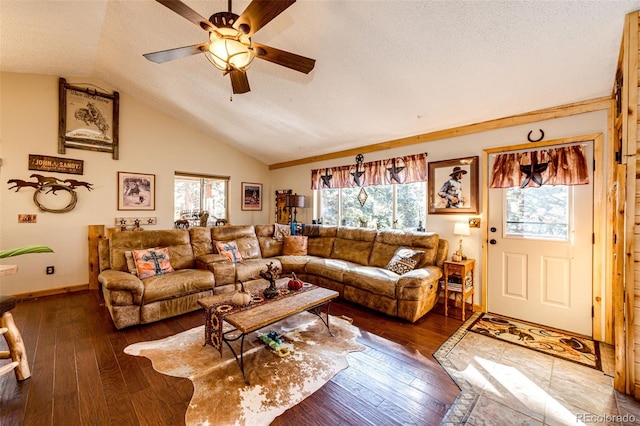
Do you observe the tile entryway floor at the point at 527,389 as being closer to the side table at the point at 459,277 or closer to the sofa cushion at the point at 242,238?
the side table at the point at 459,277

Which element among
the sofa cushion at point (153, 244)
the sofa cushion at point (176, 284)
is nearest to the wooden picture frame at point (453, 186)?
the sofa cushion at point (176, 284)

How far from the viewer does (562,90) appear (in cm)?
263

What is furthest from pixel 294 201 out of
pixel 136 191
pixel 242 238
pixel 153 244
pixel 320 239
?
pixel 136 191

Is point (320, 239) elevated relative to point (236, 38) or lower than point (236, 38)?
lower

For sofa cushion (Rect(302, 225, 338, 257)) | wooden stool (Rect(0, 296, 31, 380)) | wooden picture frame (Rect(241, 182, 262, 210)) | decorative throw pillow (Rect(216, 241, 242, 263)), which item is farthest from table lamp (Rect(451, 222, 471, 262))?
wooden picture frame (Rect(241, 182, 262, 210))

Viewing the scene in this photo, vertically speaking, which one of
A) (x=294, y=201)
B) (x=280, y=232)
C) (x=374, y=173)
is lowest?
(x=280, y=232)

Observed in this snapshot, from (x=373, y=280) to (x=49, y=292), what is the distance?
4.99 metres

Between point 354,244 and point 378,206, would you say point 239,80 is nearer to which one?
point 354,244

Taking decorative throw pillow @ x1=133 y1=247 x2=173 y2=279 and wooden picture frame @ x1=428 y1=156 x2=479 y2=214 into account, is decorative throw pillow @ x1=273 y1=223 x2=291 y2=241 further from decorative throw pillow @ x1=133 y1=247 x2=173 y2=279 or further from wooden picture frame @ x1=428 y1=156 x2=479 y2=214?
wooden picture frame @ x1=428 y1=156 x2=479 y2=214

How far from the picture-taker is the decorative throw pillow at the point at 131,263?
128 inches

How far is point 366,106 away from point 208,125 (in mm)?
3439

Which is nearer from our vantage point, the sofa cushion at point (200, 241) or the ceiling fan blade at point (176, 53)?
the ceiling fan blade at point (176, 53)

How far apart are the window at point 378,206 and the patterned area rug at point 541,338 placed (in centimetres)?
160

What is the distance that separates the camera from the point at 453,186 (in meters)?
3.66
